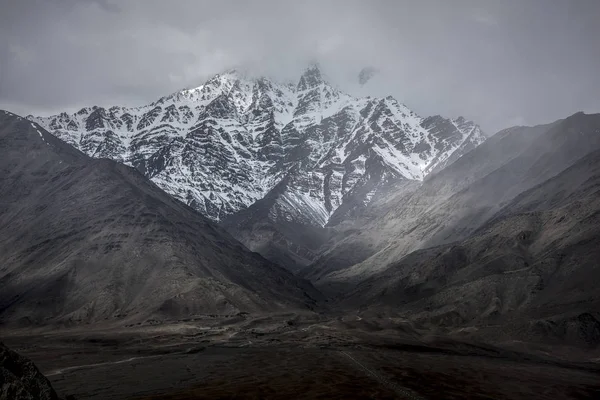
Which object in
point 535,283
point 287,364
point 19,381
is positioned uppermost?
point 535,283

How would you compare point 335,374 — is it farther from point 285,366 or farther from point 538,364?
point 538,364

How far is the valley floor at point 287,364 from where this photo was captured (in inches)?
2921

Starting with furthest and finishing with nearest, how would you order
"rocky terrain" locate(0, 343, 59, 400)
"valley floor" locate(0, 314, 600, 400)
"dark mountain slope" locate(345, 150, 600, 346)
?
1. "dark mountain slope" locate(345, 150, 600, 346)
2. "valley floor" locate(0, 314, 600, 400)
3. "rocky terrain" locate(0, 343, 59, 400)

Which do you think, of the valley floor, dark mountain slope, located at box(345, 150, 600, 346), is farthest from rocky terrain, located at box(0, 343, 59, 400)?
dark mountain slope, located at box(345, 150, 600, 346)

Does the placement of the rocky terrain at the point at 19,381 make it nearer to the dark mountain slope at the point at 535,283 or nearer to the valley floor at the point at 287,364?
the valley floor at the point at 287,364

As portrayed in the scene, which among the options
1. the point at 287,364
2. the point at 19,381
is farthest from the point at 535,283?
the point at 19,381

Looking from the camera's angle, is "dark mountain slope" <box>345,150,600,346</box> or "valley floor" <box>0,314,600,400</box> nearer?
"valley floor" <box>0,314,600,400</box>

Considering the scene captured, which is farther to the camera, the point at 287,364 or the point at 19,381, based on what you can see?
the point at 287,364

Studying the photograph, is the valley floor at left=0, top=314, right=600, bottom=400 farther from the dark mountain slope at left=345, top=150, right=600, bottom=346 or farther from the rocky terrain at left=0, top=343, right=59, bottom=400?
the rocky terrain at left=0, top=343, right=59, bottom=400

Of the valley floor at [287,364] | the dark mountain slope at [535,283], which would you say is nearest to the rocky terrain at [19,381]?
the valley floor at [287,364]

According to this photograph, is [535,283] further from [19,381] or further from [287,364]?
[19,381]

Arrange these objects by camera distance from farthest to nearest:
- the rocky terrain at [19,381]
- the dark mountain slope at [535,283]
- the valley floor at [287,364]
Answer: the dark mountain slope at [535,283], the valley floor at [287,364], the rocky terrain at [19,381]

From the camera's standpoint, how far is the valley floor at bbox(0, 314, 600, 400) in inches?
2921

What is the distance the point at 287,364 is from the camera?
101812 millimetres
